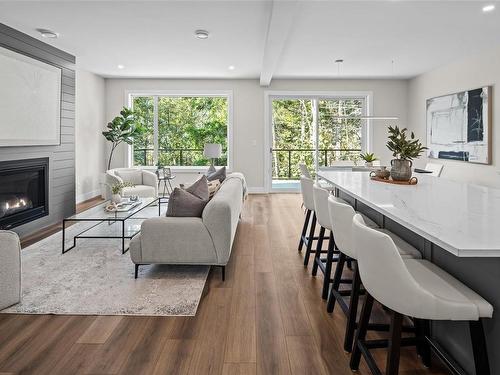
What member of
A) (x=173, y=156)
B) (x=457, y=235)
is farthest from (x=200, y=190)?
(x=173, y=156)

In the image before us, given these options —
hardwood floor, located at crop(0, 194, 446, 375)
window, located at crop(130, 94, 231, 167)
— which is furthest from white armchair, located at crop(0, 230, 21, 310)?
window, located at crop(130, 94, 231, 167)

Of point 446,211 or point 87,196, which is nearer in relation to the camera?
point 446,211

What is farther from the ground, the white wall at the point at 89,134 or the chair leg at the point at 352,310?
the white wall at the point at 89,134

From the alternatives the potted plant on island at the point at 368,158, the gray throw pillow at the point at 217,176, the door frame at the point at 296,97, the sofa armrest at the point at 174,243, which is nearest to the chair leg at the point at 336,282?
the sofa armrest at the point at 174,243

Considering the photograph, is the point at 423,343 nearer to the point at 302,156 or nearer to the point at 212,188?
the point at 212,188

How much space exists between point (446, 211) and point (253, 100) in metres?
6.57

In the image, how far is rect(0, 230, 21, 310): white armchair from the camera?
252 centimetres

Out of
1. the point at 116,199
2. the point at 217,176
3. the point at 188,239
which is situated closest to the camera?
the point at 188,239

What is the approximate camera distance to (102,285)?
2.98 meters

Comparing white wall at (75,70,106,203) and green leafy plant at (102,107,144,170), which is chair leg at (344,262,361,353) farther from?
green leafy plant at (102,107,144,170)

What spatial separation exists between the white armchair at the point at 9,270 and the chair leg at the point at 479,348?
2.73 m

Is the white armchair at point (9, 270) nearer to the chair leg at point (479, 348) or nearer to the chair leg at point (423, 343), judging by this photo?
the chair leg at point (423, 343)

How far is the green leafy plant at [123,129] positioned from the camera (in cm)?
720

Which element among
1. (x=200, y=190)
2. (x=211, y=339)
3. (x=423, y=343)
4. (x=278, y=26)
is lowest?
(x=211, y=339)
